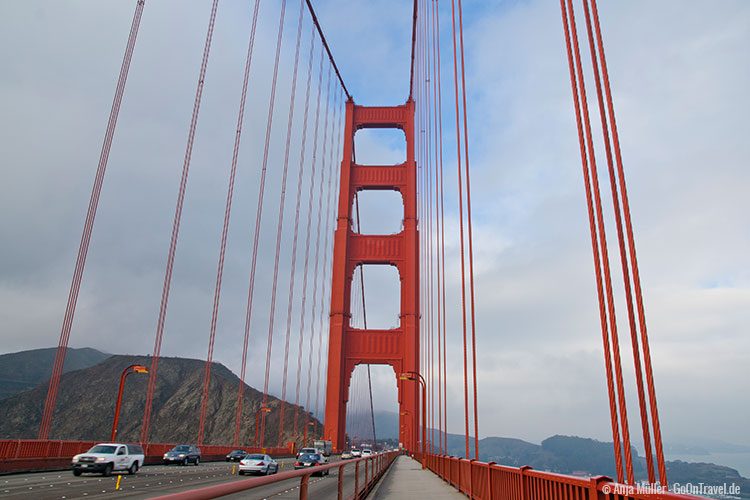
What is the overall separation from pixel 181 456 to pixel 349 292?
762 inches

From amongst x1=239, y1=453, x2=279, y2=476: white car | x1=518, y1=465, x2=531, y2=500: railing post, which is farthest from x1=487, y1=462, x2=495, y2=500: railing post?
x1=239, y1=453, x2=279, y2=476: white car

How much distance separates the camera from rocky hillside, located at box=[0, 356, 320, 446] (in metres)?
104

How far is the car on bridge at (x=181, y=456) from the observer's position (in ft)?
92.6

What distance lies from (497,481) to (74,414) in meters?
122

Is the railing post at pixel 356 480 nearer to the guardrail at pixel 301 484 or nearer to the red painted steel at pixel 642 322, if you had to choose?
the guardrail at pixel 301 484

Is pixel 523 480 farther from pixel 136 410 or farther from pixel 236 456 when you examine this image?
pixel 136 410

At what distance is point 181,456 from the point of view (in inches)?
1117

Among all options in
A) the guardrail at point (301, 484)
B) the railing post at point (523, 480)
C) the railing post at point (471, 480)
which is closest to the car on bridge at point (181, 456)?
the guardrail at point (301, 484)

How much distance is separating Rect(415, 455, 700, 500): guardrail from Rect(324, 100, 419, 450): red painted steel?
29013mm

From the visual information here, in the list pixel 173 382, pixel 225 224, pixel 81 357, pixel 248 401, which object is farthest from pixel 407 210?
pixel 81 357

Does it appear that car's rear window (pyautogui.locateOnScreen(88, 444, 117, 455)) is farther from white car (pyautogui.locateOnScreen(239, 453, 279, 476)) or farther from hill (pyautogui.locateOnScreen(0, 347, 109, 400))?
→ hill (pyautogui.locateOnScreen(0, 347, 109, 400))

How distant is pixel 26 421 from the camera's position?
10575 centimetres

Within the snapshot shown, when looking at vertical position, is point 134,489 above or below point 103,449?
below

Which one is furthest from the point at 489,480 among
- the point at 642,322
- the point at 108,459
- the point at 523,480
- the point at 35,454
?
the point at 35,454
